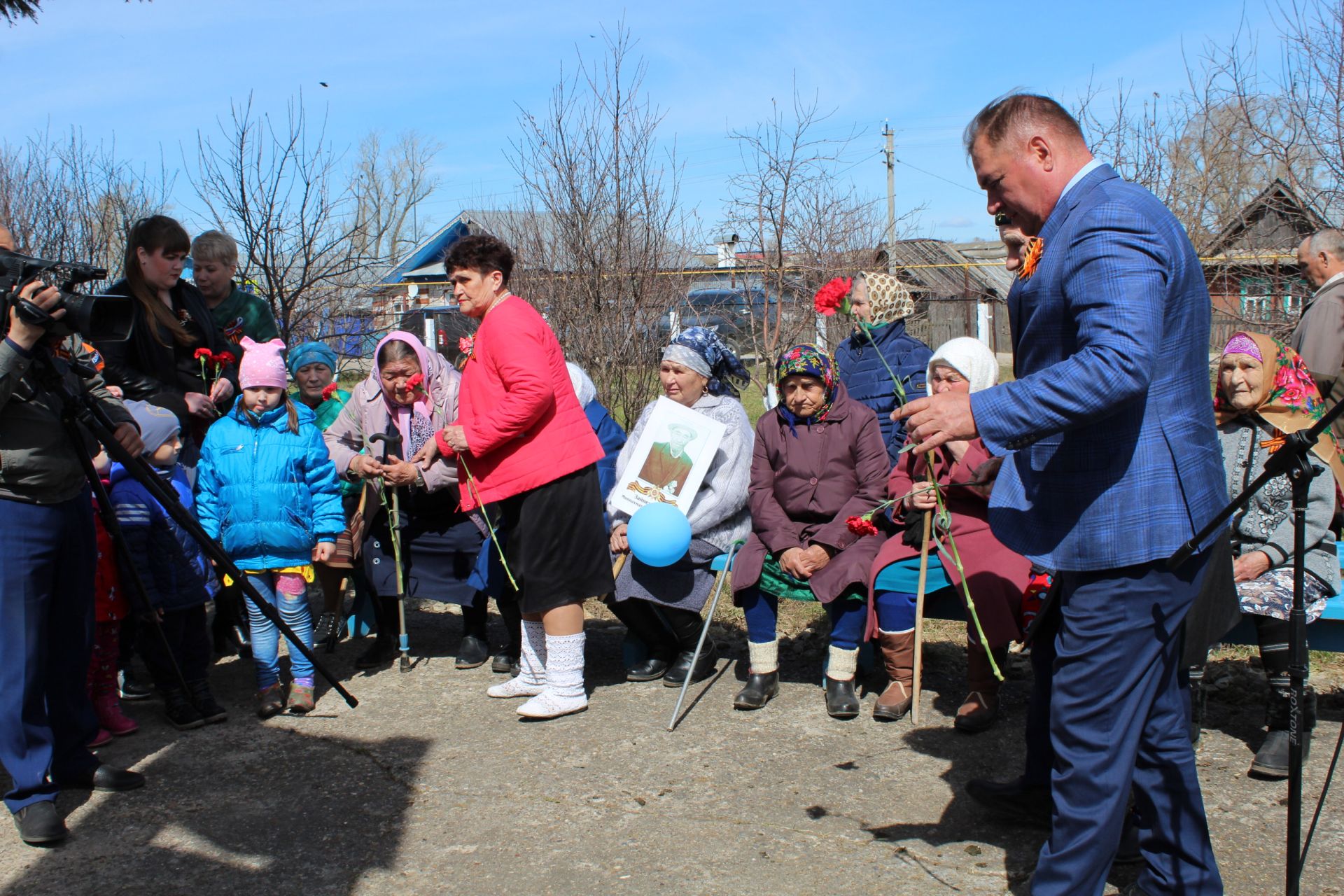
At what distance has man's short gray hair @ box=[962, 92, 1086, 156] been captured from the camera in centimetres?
249

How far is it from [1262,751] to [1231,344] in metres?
1.56

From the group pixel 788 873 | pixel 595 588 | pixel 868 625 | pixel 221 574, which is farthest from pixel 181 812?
pixel 868 625

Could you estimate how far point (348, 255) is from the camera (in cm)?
909

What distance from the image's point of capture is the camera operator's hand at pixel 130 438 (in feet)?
12.4

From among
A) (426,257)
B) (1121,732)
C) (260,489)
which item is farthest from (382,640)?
(426,257)

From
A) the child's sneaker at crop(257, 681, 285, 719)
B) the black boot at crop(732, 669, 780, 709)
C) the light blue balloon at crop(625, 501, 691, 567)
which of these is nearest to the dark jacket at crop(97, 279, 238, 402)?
the child's sneaker at crop(257, 681, 285, 719)

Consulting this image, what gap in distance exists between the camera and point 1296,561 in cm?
235

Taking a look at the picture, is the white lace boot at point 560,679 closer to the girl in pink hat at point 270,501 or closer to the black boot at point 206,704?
the girl in pink hat at point 270,501

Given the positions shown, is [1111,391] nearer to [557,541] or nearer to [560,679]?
[557,541]

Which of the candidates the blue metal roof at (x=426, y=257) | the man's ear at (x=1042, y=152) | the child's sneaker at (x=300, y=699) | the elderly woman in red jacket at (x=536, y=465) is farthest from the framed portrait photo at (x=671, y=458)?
the blue metal roof at (x=426, y=257)

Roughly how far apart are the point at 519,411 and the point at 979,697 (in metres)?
2.28

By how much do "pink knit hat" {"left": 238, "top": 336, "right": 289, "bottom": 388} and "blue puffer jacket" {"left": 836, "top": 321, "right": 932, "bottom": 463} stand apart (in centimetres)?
270

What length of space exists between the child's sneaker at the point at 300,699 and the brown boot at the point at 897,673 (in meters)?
2.56

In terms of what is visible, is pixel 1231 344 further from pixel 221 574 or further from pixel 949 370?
pixel 221 574
